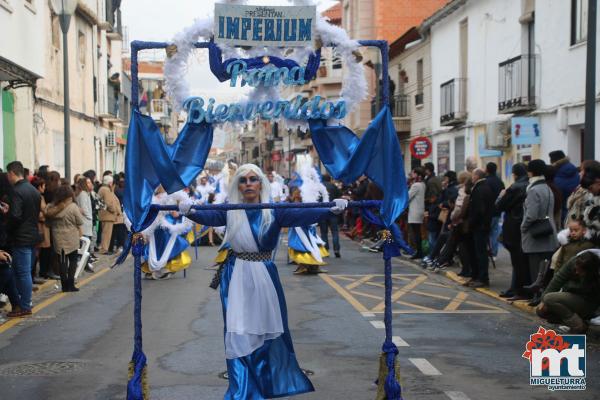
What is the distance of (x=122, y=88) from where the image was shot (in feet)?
135

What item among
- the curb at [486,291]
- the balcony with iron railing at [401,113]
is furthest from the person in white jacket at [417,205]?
the balcony with iron railing at [401,113]

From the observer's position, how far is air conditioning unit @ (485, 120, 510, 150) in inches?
883

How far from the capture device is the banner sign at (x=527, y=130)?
67.9 ft

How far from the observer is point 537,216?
11.3 m

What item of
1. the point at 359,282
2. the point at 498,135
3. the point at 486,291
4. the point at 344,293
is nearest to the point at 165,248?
the point at 359,282

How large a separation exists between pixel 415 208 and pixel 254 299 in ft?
39.1

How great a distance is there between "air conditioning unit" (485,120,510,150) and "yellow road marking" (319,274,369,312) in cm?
875

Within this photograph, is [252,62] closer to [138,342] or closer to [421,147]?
[138,342]

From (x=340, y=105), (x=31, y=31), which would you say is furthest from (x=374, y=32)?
(x=340, y=105)

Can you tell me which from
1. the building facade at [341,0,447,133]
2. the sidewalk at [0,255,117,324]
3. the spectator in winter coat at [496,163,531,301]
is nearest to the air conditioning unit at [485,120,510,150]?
the spectator in winter coat at [496,163,531,301]

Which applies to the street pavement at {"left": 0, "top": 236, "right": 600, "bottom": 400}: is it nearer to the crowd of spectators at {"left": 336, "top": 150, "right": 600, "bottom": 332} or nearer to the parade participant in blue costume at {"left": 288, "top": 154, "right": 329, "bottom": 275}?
the crowd of spectators at {"left": 336, "top": 150, "right": 600, "bottom": 332}

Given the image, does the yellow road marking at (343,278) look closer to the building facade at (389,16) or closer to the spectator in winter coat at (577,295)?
the spectator in winter coat at (577,295)

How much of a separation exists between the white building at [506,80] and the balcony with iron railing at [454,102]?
0.03 m

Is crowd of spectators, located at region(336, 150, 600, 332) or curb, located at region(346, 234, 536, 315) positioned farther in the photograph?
curb, located at region(346, 234, 536, 315)
